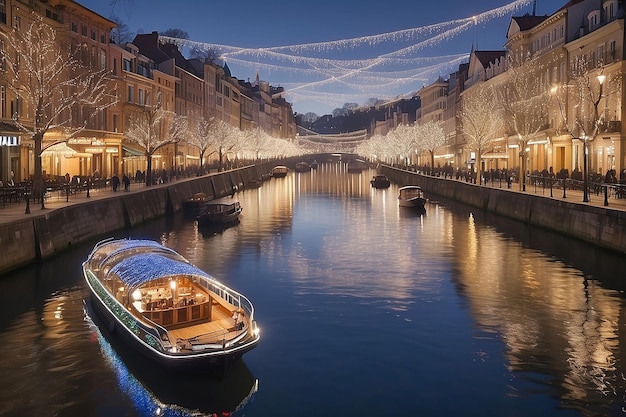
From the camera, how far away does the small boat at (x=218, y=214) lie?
52781 millimetres

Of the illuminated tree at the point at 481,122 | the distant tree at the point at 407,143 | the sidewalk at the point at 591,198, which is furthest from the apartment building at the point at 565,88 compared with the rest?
the distant tree at the point at 407,143

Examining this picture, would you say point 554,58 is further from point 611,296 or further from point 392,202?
point 611,296

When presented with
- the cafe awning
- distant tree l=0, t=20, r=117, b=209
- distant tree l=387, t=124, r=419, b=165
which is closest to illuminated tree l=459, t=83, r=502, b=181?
the cafe awning

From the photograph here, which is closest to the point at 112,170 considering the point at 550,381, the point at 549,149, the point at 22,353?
the point at 549,149

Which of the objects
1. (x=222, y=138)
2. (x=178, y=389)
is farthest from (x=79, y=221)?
(x=222, y=138)

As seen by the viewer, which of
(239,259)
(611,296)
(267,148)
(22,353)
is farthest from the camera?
(267,148)

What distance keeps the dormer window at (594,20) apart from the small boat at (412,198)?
20630 mm

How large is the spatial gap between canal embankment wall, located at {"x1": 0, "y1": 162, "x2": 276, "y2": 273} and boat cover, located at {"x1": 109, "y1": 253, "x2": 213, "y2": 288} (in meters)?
9.21

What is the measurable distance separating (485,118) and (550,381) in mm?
60616

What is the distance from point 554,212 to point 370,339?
84.8 feet

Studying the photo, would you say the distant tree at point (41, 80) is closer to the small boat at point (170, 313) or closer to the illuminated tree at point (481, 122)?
the small boat at point (170, 313)

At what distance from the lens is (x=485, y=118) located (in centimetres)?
7538

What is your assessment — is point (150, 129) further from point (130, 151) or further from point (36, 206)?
point (36, 206)

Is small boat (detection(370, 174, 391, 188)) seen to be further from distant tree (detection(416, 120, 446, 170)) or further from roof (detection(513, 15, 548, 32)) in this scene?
roof (detection(513, 15, 548, 32))
